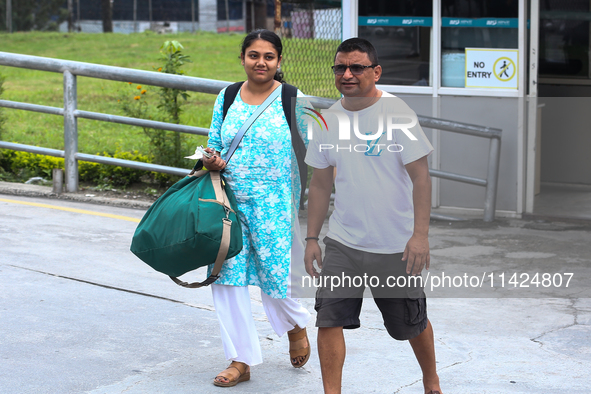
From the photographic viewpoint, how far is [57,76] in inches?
824

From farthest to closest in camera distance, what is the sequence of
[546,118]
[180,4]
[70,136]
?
[180,4] < [546,118] < [70,136]

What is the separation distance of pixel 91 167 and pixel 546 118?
509 cm

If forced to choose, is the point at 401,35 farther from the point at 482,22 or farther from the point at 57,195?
the point at 57,195

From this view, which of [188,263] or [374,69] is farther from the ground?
[374,69]

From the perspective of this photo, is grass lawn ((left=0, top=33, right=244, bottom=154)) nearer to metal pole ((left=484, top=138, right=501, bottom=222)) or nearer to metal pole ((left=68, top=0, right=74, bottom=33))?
metal pole ((left=484, top=138, right=501, bottom=222))

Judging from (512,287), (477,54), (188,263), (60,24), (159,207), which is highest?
(60,24)

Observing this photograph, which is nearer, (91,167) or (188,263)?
(188,263)

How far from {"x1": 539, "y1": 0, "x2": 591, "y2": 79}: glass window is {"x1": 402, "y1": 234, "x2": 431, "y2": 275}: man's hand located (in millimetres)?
6565

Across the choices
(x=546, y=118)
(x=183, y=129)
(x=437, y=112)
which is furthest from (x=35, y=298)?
(x=546, y=118)

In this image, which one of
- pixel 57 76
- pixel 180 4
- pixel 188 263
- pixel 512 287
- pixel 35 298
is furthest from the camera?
pixel 180 4

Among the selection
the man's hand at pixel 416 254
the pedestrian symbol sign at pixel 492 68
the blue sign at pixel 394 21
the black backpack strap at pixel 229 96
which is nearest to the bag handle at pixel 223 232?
the black backpack strap at pixel 229 96

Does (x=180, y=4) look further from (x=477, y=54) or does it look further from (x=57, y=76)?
(x=477, y=54)

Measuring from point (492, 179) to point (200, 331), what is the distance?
365 centimetres

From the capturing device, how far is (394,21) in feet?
25.0
